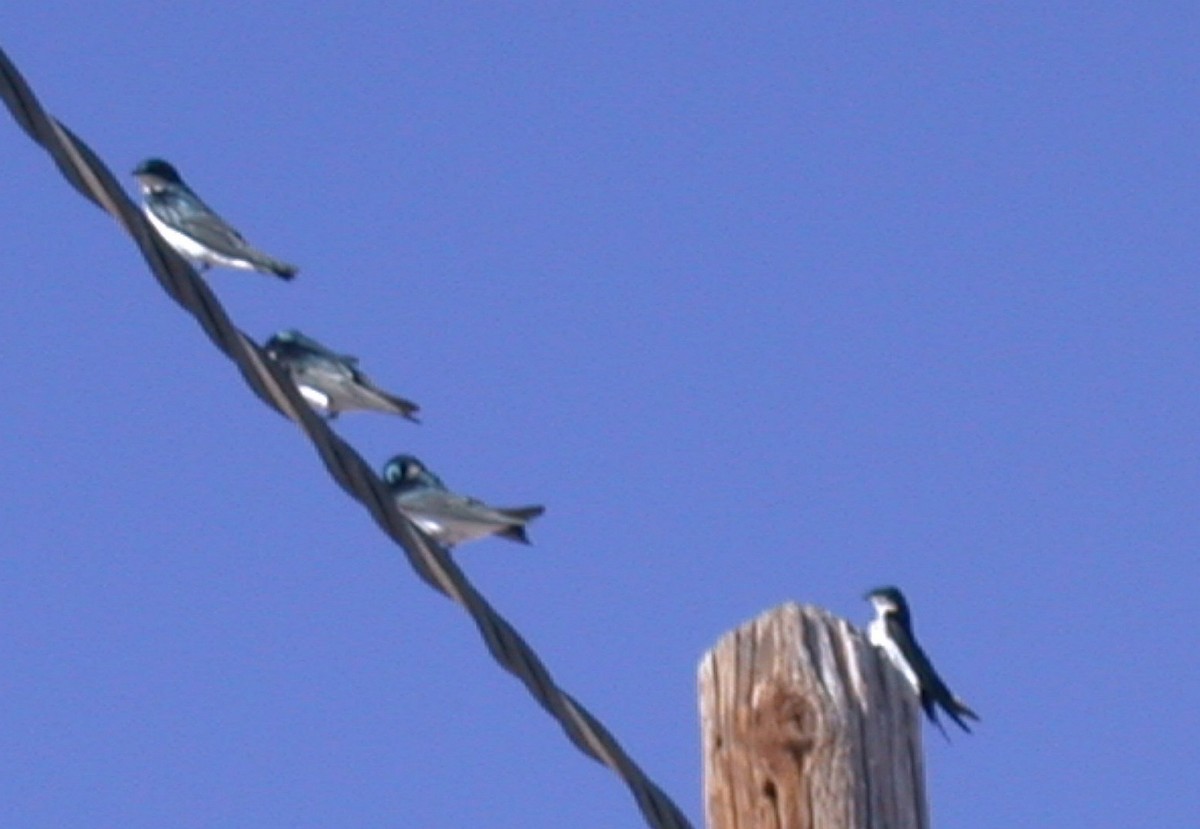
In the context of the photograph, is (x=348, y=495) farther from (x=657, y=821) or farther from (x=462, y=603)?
(x=657, y=821)

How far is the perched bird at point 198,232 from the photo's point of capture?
15.7 metres

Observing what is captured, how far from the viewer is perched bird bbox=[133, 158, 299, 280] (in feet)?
51.4

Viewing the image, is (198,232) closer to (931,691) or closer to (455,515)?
(455,515)

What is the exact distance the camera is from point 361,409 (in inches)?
603

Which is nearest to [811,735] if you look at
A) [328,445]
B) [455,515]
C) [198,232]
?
[328,445]

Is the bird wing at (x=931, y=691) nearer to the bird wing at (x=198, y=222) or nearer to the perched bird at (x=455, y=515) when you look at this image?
the perched bird at (x=455, y=515)

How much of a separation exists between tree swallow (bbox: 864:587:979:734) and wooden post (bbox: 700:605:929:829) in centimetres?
7

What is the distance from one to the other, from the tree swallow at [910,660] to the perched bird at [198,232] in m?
8.94

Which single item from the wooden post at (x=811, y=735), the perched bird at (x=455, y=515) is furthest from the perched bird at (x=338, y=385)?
the wooden post at (x=811, y=735)

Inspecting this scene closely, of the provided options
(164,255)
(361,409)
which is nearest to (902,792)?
(164,255)

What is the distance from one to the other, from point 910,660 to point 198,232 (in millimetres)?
11466

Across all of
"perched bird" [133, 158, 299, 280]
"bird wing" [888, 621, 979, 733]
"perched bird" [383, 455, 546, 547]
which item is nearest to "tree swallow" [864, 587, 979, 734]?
"bird wing" [888, 621, 979, 733]

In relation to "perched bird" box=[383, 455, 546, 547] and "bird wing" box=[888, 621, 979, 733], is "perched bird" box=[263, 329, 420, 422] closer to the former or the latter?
"perched bird" box=[383, 455, 546, 547]

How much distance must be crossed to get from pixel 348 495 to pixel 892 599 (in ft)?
12.4
